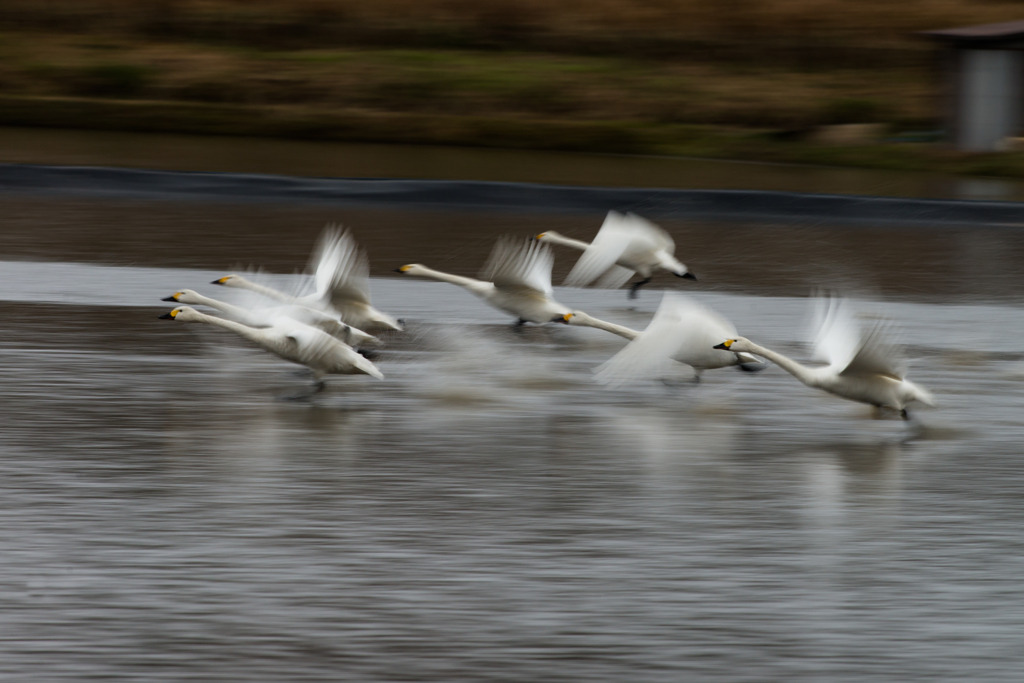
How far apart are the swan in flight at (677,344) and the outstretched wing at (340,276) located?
4.27 feet

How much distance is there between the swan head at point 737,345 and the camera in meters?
6.48

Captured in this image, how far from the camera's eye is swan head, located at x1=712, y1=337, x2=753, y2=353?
6484 mm

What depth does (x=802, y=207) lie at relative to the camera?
14.6m

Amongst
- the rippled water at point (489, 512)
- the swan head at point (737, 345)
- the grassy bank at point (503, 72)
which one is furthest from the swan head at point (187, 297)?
the grassy bank at point (503, 72)

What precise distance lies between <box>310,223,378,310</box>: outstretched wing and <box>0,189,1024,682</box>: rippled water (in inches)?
16.2

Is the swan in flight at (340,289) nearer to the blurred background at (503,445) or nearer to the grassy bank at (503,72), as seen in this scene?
the blurred background at (503,445)

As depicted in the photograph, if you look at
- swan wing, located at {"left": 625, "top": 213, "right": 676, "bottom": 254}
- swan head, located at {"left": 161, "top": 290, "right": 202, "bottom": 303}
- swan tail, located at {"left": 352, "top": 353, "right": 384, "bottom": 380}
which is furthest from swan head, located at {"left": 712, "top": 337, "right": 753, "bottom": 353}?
swan wing, located at {"left": 625, "top": 213, "right": 676, "bottom": 254}

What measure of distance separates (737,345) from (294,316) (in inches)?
76.8

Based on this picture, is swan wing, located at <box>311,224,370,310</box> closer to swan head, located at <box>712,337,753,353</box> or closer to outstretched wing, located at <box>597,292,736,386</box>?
outstretched wing, located at <box>597,292,736,386</box>

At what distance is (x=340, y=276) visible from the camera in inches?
294

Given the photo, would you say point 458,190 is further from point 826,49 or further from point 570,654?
point 826,49

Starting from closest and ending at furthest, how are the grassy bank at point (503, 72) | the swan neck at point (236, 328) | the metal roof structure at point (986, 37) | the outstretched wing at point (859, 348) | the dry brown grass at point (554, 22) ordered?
the outstretched wing at point (859, 348), the swan neck at point (236, 328), the metal roof structure at point (986, 37), the grassy bank at point (503, 72), the dry brown grass at point (554, 22)

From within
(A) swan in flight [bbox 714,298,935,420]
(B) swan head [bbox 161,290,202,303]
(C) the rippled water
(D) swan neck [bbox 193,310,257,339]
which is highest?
(B) swan head [bbox 161,290,202,303]

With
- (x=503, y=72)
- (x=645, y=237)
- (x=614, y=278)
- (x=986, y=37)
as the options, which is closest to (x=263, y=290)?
(x=645, y=237)
